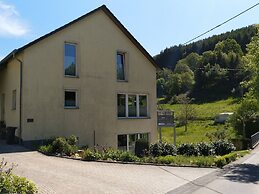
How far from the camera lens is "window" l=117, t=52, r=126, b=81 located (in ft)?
84.4

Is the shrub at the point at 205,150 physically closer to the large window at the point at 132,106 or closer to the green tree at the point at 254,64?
the green tree at the point at 254,64

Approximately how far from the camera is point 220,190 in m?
10.7

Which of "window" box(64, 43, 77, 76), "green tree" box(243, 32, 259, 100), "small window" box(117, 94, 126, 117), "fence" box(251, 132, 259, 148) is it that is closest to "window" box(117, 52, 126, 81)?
"small window" box(117, 94, 126, 117)

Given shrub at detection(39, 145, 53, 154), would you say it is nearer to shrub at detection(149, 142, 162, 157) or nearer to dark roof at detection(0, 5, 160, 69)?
shrub at detection(149, 142, 162, 157)

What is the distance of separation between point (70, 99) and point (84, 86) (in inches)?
51.7

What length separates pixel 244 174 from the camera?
47.6ft

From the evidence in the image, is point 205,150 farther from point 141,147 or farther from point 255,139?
point 255,139

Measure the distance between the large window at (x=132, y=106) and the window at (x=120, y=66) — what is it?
1325 mm

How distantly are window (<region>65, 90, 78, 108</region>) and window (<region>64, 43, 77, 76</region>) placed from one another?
3.98 feet

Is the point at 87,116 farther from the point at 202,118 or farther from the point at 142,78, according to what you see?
the point at 202,118

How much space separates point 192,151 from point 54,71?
373 inches

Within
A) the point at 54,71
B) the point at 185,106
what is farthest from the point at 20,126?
the point at 185,106

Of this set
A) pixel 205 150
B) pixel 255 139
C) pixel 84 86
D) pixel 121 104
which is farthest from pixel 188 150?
pixel 255 139

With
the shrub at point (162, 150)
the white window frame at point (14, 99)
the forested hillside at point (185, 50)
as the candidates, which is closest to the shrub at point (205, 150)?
the shrub at point (162, 150)
